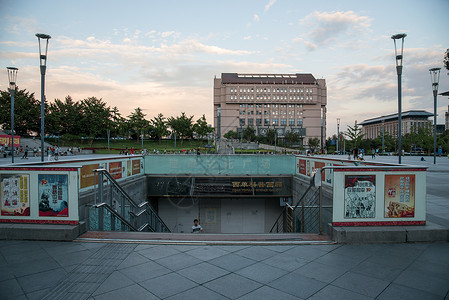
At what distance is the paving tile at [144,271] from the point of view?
149 inches

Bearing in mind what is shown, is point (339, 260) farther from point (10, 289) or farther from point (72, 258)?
point (10, 289)

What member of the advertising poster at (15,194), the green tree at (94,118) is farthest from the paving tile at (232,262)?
the green tree at (94,118)

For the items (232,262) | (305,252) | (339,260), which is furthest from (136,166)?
(339,260)

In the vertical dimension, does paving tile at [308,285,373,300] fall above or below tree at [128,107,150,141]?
below

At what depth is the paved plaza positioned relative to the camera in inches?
133

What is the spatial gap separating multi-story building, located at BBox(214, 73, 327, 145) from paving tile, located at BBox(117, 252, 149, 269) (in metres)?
99.4

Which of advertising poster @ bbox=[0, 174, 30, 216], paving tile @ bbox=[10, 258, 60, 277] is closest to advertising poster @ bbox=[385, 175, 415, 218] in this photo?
paving tile @ bbox=[10, 258, 60, 277]

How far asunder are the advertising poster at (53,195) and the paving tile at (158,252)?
6.50 feet

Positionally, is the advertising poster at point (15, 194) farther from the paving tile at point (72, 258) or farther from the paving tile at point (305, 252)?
the paving tile at point (305, 252)

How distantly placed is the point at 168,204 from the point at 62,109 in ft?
224

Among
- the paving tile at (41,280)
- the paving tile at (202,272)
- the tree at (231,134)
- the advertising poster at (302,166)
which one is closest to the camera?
the paving tile at (41,280)

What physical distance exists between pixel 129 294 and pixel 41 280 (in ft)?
4.48

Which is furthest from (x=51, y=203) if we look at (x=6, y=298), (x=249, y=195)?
(x=249, y=195)

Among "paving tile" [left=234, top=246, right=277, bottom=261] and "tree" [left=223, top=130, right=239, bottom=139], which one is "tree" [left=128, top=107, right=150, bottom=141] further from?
"paving tile" [left=234, top=246, right=277, bottom=261]
